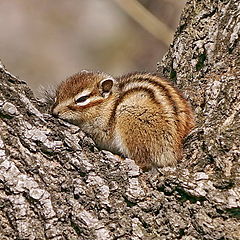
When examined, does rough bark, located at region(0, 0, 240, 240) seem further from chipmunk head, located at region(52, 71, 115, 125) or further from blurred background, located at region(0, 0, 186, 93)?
blurred background, located at region(0, 0, 186, 93)

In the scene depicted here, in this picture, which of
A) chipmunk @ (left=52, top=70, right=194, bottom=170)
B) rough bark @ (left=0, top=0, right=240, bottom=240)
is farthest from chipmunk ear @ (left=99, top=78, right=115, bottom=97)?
rough bark @ (left=0, top=0, right=240, bottom=240)

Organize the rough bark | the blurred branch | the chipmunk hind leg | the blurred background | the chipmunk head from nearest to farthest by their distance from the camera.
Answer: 1. the rough bark
2. the chipmunk hind leg
3. the chipmunk head
4. the blurred branch
5. the blurred background

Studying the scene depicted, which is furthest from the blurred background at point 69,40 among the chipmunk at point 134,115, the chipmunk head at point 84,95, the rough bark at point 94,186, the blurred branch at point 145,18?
the rough bark at point 94,186

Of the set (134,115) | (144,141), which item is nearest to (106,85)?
(134,115)

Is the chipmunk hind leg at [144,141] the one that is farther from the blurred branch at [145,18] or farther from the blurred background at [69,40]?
the blurred background at [69,40]

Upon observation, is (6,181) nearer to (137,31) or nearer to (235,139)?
(235,139)

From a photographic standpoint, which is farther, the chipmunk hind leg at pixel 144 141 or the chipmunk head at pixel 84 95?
the chipmunk head at pixel 84 95

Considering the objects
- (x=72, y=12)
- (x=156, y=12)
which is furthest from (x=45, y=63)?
(x=156, y=12)
